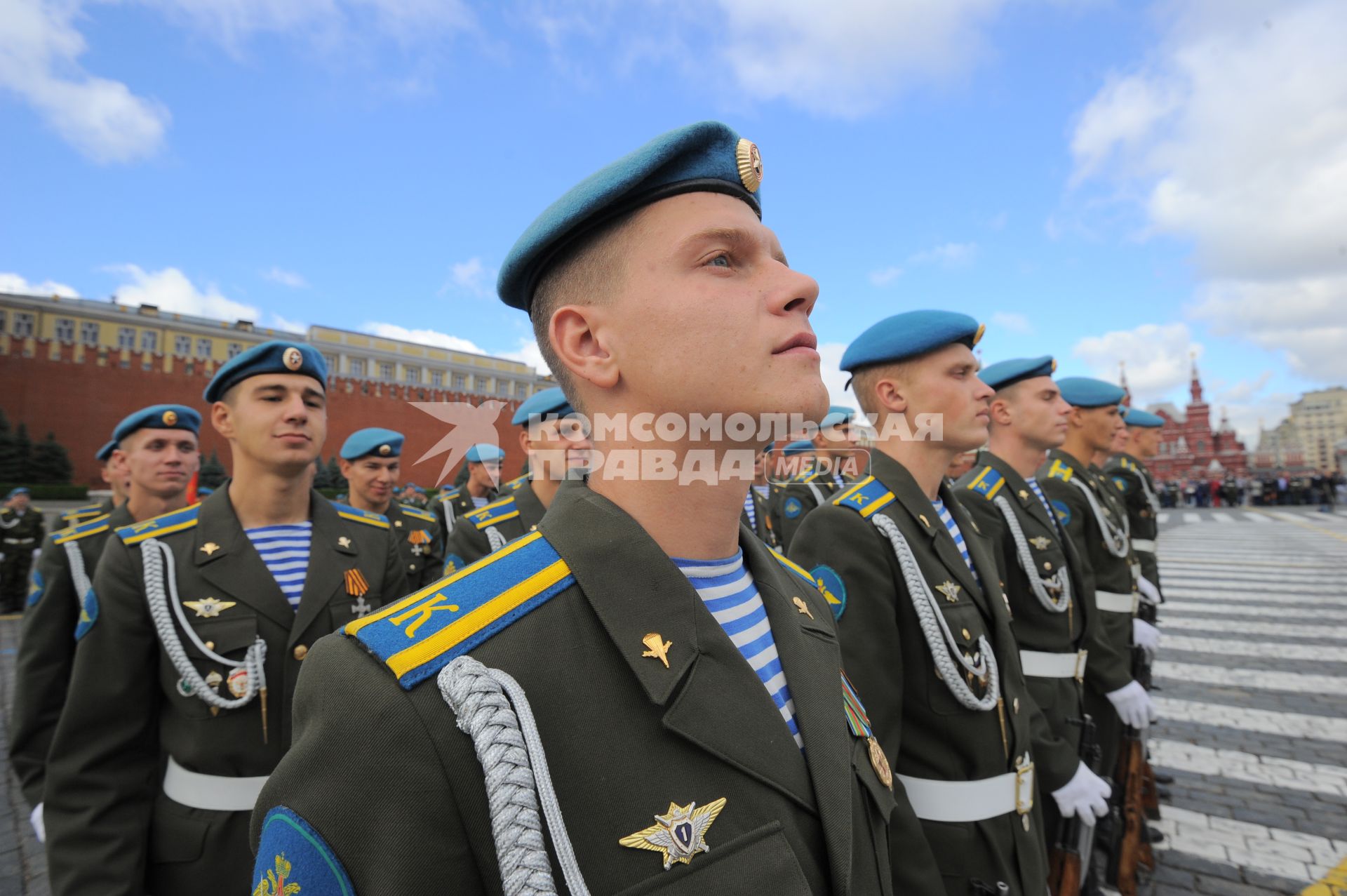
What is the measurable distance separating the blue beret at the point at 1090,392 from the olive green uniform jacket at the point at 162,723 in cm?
588

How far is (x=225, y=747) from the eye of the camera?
238 centimetres

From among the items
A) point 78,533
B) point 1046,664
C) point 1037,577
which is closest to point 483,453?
point 78,533

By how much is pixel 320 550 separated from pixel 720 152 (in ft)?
7.93

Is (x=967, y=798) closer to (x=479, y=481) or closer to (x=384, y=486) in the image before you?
(x=384, y=486)

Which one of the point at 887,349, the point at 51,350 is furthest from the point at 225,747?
the point at 51,350

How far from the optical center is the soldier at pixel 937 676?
2.23m

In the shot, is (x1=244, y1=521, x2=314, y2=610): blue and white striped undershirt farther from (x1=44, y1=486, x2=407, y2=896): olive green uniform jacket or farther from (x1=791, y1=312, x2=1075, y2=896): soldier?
(x1=791, y1=312, x2=1075, y2=896): soldier

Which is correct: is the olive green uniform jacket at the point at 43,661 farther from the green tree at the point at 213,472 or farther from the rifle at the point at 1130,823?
the green tree at the point at 213,472

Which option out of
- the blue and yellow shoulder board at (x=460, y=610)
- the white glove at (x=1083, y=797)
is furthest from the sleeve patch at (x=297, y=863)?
the white glove at (x=1083, y=797)

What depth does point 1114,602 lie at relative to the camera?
483 cm

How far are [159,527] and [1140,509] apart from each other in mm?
8306

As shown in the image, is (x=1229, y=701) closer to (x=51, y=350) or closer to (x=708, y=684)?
(x=708, y=684)

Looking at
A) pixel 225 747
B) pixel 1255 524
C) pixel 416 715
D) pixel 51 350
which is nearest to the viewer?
pixel 416 715

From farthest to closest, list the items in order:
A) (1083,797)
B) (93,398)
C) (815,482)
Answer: (93,398) → (815,482) → (1083,797)
